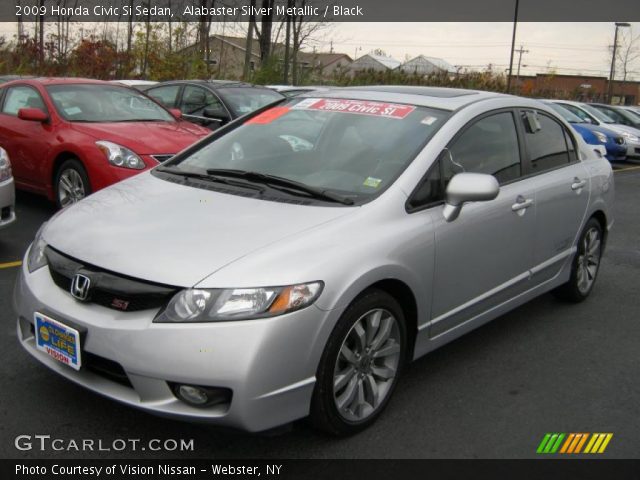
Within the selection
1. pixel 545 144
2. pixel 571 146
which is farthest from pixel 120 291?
pixel 571 146

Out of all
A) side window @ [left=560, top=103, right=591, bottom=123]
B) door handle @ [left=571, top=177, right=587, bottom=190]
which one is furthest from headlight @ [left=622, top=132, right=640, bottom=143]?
door handle @ [left=571, top=177, right=587, bottom=190]

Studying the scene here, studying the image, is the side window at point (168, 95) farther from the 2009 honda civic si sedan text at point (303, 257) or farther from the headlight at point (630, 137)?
the headlight at point (630, 137)

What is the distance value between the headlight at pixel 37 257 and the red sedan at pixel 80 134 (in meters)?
3.17

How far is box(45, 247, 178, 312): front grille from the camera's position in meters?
2.68

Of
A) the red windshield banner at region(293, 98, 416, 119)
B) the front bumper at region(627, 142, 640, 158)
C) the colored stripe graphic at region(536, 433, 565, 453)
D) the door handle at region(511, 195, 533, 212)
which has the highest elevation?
the red windshield banner at region(293, 98, 416, 119)

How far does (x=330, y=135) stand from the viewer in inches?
152

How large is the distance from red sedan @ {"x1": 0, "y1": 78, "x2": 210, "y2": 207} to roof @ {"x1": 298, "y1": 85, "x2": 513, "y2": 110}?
2.73 metres

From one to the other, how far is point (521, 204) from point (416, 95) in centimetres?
89

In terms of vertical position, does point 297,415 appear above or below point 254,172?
below

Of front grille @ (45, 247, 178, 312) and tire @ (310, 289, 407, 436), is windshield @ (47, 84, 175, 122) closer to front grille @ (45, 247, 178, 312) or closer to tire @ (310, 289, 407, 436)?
front grille @ (45, 247, 178, 312)

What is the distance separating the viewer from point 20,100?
7.74 meters

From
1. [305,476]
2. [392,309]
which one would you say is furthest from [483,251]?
[305,476]

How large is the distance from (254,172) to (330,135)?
1.63 ft

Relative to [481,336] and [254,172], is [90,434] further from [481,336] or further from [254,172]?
[481,336]
